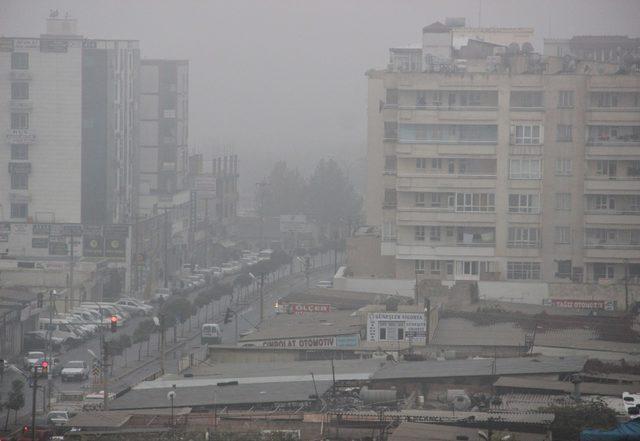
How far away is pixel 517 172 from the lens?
20.3m

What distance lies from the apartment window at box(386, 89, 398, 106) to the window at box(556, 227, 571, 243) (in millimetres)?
2785

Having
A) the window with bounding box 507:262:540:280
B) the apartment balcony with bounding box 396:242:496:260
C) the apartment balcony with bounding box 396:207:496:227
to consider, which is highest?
the apartment balcony with bounding box 396:207:496:227

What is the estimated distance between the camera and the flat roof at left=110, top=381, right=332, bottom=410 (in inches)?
473

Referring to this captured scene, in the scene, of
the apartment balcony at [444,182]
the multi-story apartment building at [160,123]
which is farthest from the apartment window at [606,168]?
the multi-story apartment building at [160,123]

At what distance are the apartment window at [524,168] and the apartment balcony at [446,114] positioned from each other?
0.68 meters

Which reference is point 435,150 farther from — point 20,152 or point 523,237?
point 20,152

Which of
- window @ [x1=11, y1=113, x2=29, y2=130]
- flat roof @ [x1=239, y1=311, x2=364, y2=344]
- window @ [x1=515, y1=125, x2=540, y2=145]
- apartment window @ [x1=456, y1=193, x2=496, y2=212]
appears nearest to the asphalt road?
flat roof @ [x1=239, y1=311, x2=364, y2=344]

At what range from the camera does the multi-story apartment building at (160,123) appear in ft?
90.4

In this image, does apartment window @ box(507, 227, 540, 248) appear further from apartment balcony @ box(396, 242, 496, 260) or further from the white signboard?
the white signboard

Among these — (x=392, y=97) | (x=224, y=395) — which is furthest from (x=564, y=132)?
(x=224, y=395)

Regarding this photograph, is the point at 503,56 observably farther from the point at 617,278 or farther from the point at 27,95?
the point at 27,95

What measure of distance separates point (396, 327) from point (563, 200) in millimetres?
5313

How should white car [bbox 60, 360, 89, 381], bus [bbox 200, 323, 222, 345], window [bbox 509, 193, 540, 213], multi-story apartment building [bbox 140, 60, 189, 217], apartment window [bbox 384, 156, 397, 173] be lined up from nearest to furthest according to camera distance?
1. white car [bbox 60, 360, 89, 381]
2. bus [bbox 200, 323, 222, 345]
3. window [bbox 509, 193, 540, 213]
4. apartment window [bbox 384, 156, 397, 173]
5. multi-story apartment building [bbox 140, 60, 189, 217]

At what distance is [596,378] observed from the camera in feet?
42.1
